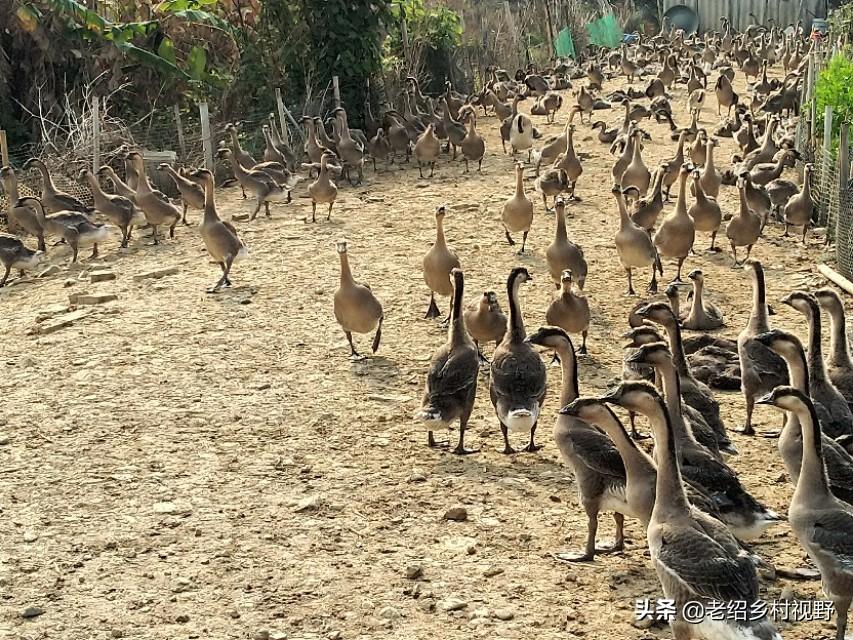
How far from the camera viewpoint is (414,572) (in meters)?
7.16

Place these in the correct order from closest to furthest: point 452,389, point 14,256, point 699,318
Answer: point 452,389
point 699,318
point 14,256

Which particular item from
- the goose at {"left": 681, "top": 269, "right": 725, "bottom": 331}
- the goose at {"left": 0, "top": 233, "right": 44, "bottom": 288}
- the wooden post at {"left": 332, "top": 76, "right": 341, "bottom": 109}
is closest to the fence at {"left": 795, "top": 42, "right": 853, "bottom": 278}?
the goose at {"left": 681, "top": 269, "right": 725, "bottom": 331}

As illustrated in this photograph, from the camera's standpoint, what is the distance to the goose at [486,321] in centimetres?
1093

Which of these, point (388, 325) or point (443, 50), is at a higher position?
point (443, 50)

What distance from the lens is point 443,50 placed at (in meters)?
32.6

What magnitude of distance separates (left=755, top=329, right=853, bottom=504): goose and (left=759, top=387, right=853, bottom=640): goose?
175mm

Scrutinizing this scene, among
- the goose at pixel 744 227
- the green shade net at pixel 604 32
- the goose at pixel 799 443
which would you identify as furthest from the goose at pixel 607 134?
the green shade net at pixel 604 32

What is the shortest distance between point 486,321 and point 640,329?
199cm

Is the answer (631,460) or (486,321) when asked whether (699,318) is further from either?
(631,460)

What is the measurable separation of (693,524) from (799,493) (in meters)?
0.84

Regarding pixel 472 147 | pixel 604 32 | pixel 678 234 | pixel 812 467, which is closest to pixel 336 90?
pixel 472 147

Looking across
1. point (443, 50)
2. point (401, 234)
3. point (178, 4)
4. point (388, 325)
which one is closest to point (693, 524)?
point (388, 325)

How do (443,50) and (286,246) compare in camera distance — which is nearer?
(286,246)

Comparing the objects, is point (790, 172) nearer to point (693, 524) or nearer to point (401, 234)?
point (401, 234)
